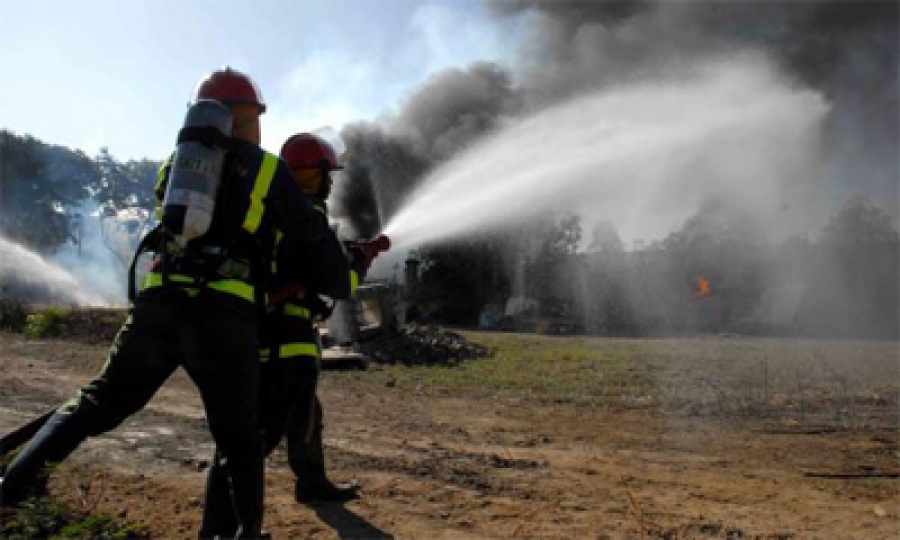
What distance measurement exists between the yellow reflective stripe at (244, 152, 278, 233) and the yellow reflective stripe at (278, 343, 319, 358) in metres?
0.64

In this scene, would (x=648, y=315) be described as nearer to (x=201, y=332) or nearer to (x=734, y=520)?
(x=734, y=520)

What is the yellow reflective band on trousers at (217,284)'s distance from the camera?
2.57m

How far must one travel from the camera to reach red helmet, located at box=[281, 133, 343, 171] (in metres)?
3.54

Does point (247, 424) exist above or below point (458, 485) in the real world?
above

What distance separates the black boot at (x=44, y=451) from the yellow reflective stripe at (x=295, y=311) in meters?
0.92

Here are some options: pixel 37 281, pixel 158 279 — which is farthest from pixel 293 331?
pixel 37 281

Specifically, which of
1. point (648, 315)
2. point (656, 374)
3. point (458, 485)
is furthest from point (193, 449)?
point (648, 315)

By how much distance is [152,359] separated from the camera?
262cm

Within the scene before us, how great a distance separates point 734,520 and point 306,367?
236 centimetres

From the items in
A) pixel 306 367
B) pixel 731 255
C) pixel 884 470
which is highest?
pixel 731 255

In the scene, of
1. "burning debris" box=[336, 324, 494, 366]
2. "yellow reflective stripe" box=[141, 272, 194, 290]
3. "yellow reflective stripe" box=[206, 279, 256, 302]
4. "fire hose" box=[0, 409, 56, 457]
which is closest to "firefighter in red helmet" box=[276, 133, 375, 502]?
"yellow reflective stripe" box=[206, 279, 256, 302]

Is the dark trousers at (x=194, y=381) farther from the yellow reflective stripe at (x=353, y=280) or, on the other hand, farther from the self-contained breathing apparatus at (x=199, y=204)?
the yellow reflective stripe at (x=353, y=280)

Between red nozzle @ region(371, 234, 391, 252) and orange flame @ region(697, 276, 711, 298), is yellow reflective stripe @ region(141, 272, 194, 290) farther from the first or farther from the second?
orange flame @ region(697, 276, 711, 298)

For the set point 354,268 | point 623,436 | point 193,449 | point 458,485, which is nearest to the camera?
point 354,268
